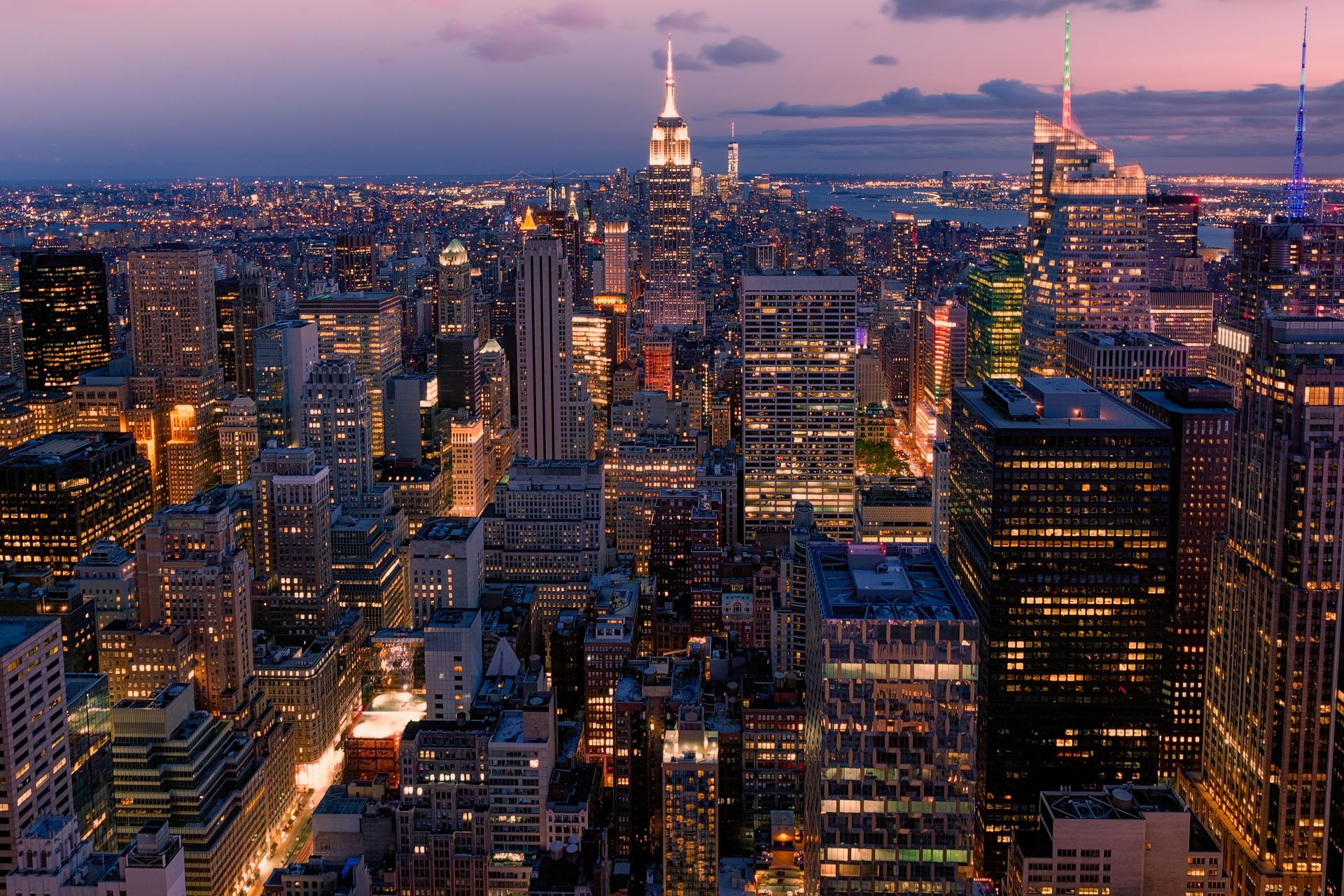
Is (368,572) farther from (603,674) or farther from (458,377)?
(458,377)

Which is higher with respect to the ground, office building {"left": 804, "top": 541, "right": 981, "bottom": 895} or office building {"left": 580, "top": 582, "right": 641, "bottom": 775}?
office building {"left": 804, "top": 541, "right": 981, "bottom": 895}

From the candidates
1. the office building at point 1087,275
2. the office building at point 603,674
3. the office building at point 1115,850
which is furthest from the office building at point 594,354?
the office building at point 1115,850

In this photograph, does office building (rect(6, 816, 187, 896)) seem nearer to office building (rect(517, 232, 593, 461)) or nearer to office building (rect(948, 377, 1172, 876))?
office building (rect(948, 377, 1172, 876))

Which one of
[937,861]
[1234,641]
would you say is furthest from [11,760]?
[1234,641]

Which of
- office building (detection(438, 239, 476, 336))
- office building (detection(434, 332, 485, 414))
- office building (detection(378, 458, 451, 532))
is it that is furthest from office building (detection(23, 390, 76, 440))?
office building (detection(438, 239, 476, 336))

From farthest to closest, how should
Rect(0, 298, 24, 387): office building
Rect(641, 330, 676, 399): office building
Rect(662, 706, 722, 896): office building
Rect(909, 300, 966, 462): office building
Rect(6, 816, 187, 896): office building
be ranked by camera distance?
Rect(641, 330, 676, 399): office building < Rect(0, 298, 24, 387): office building < Rect(909, 300, 966, 462): office building < Rect(662, 706, 722, 896): office building < Rect(6, 816, 187, 896): office building

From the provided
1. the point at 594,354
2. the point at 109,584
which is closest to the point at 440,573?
the point at 109,584
